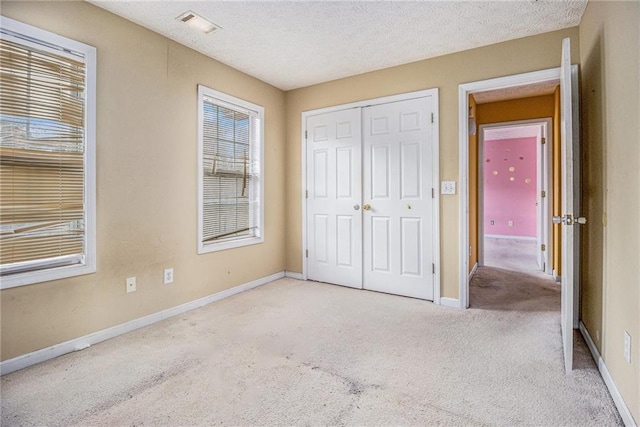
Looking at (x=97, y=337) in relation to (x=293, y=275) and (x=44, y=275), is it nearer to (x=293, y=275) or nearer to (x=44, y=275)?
(x=44, y=275)

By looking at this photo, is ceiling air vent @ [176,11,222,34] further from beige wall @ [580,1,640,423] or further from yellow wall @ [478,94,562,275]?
yellow wall @ [478,94,562,275]

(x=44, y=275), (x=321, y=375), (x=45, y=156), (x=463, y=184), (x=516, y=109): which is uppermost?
(x=516, y=109)

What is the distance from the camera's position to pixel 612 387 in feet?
5.55

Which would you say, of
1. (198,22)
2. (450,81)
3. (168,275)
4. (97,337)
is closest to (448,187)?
(450,81)

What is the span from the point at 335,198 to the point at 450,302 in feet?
5.52

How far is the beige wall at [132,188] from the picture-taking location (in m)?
2.09

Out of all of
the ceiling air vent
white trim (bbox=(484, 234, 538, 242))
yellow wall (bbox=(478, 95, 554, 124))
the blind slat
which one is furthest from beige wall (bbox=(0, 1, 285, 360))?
white trim (bbox=(484, 234, 538, 242))

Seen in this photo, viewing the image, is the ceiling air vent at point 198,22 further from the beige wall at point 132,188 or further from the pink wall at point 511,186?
the pink wall at point 511,186

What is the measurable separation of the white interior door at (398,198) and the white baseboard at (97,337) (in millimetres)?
1707

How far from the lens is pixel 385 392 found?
5.71ft

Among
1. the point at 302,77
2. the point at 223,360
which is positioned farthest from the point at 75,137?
the point at 302,77

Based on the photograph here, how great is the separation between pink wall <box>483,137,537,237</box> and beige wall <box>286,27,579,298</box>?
5.40 metres

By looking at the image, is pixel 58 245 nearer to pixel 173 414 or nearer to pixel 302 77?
pixel 173 414

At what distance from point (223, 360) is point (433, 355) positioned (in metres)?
1.38
